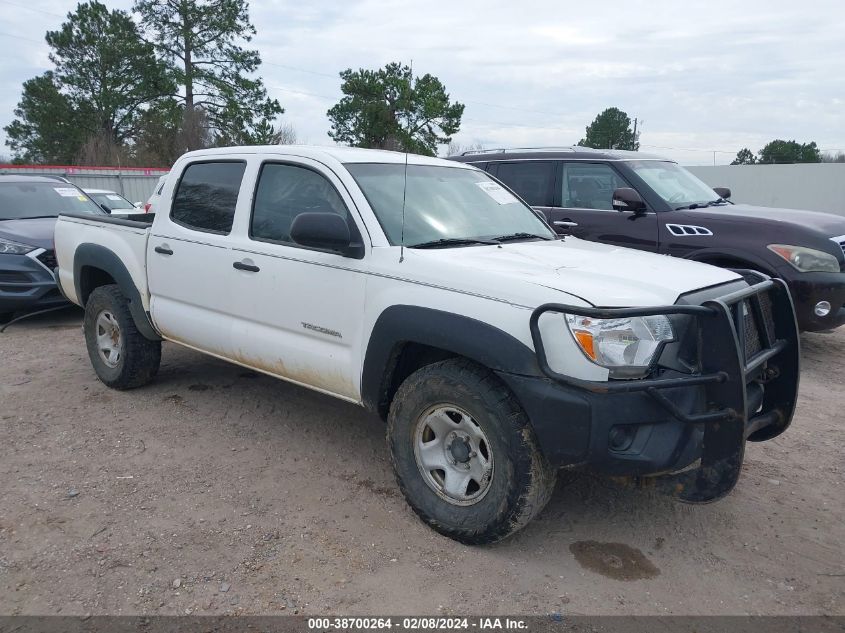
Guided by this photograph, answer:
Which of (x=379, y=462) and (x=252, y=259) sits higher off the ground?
(x=252, y=259)

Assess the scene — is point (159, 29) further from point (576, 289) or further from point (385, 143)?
point (576, 289)

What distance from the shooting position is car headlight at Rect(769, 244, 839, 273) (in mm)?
6090

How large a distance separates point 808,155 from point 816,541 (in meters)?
55.5

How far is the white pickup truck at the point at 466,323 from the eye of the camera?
2.88 metres

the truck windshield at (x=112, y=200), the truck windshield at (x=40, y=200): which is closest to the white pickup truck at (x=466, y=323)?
the truck windshield at (x=40, y=200)

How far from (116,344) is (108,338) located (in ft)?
0.44

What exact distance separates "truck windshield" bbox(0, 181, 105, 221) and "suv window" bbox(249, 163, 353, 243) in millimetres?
5891

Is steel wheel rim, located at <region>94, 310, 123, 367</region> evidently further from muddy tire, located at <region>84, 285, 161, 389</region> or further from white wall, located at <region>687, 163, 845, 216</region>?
white wall, located at <region>687, 163, 845, 216</region>

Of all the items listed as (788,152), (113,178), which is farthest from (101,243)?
(788,152)

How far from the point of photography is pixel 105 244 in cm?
533

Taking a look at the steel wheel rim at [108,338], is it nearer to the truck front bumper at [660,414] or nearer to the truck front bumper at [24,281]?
the truck front bumper at [24,281]

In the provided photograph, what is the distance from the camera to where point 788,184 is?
23.6 meters

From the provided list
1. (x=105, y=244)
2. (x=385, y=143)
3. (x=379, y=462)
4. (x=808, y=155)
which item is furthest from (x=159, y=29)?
(x=808, y=155)

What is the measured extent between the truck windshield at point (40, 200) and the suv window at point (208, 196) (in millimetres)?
5019
